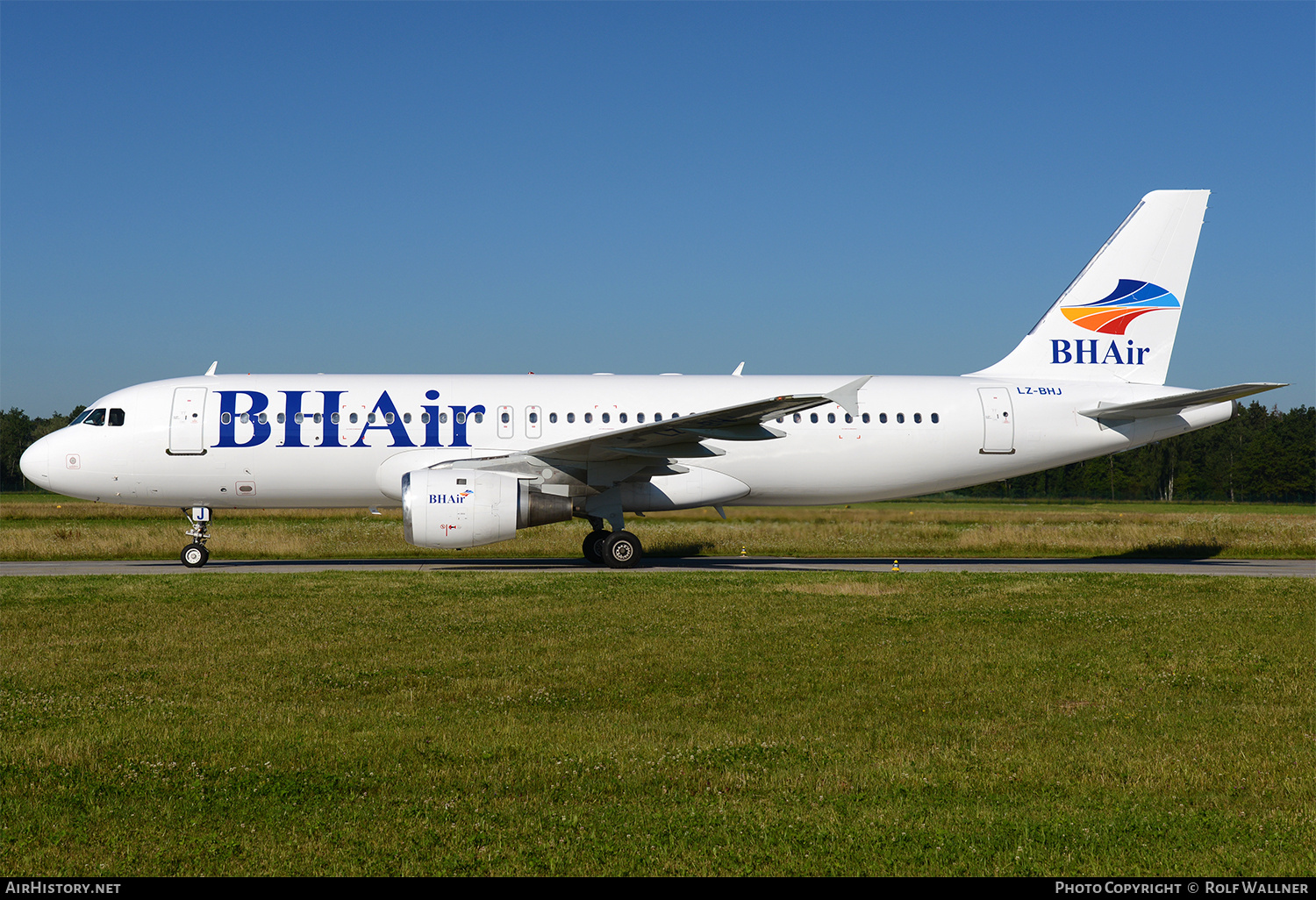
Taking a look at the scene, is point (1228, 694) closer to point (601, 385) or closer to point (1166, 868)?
point (1166, 868)

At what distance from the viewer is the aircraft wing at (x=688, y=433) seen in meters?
16.7

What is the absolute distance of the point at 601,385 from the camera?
2045 centimetres

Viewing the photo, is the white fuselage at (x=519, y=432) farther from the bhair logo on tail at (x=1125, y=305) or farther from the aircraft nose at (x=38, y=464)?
the bhair logo on tail at (x=1125, y=305)

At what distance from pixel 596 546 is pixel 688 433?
301 cm

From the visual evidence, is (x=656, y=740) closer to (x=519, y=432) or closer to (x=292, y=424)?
(x=519, y=432)

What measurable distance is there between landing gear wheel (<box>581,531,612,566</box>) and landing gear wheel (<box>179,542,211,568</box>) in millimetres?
7133

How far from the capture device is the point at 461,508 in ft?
55.8

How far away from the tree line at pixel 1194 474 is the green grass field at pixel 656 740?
69721mm

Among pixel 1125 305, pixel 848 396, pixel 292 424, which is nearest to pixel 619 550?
pixel 848 396

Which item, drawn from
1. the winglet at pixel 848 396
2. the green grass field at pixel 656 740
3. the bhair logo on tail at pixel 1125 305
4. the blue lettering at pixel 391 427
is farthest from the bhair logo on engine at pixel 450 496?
the bhair logo on tail at pixel 1125 305

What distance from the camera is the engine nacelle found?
16.9m

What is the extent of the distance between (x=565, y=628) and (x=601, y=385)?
10.1 meters

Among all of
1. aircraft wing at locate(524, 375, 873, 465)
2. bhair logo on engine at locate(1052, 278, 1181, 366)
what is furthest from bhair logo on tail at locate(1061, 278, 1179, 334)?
aircraft wing at locate(524, 375, 873, 465)
